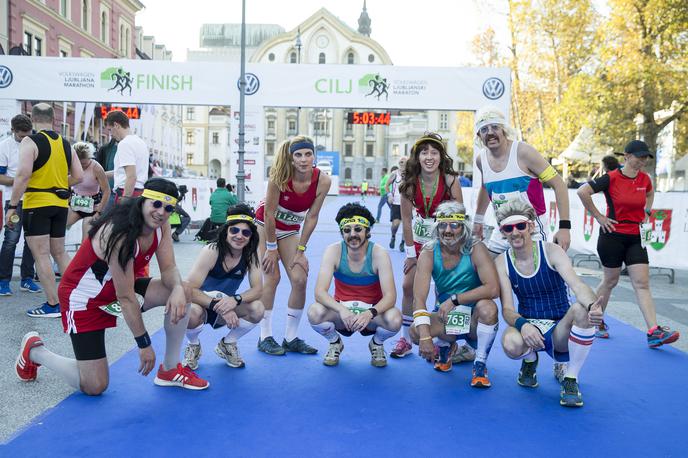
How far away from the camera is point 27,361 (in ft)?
12.6

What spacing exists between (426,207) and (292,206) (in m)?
1.09

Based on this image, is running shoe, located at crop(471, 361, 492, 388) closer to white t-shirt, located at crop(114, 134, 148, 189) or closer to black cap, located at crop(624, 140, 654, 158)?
black cap, located at crop(624, 140, 654, 158)

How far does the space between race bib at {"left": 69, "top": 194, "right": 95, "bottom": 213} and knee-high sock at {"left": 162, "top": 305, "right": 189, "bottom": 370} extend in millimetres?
3677

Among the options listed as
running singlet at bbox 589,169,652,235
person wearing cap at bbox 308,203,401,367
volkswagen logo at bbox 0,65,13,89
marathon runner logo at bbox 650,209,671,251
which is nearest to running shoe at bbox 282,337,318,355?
person wearing cap at bbox 308,203,401,367

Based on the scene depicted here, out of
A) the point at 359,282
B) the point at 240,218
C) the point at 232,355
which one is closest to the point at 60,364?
the point at 232,355

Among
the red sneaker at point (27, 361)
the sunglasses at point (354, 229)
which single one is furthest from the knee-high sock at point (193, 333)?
the sunglasses at point (354, 229)

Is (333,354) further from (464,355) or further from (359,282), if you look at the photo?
(464,355)

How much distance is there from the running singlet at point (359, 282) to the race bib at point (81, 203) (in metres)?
3.82

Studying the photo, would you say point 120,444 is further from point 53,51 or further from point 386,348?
point 53,51

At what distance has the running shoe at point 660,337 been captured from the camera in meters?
5.08

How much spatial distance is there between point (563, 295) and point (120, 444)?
2.87m

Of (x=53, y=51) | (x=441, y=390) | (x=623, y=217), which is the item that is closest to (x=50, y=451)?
(x=441, y=390)

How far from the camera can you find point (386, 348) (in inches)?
200

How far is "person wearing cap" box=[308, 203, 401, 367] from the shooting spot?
438cm
